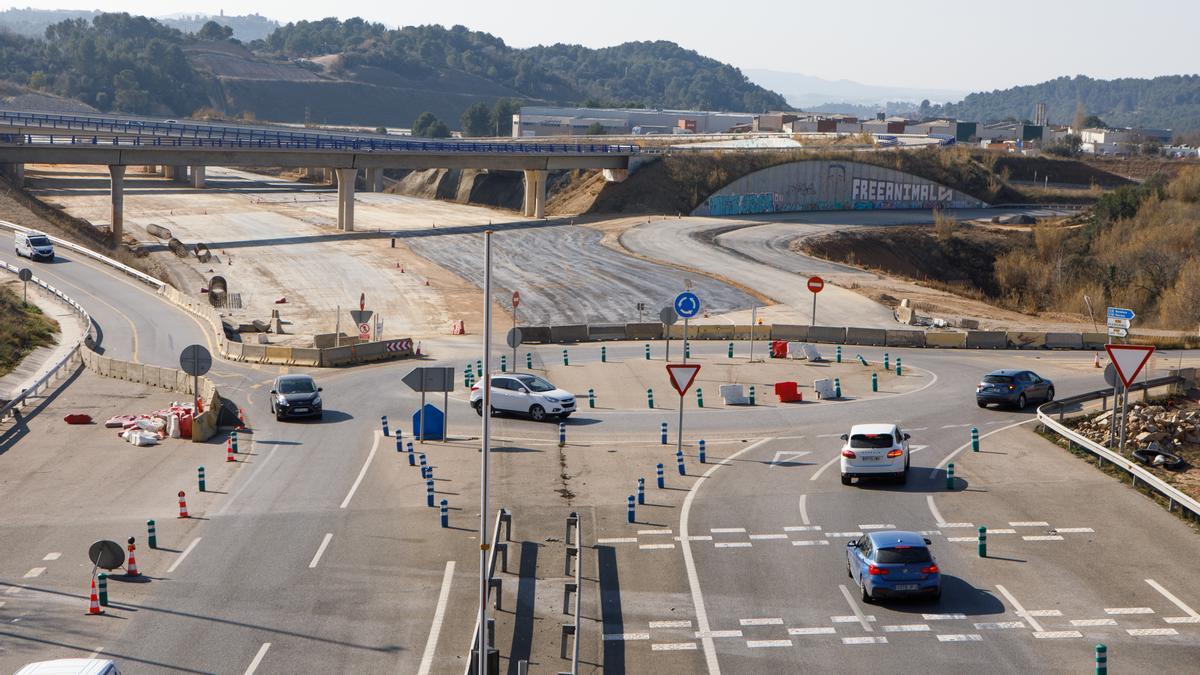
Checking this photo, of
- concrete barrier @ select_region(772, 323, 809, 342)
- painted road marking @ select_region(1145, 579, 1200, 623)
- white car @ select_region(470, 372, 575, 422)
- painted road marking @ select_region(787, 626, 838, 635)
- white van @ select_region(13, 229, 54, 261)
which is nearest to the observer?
painted road marking @ select_region(787, 626, 838, 635)

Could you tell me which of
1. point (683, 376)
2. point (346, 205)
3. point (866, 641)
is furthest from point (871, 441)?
point (346, 205)

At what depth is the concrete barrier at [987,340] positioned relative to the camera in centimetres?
5388

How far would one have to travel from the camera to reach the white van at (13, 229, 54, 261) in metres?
75.0

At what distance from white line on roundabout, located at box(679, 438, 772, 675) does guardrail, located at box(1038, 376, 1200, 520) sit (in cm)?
992

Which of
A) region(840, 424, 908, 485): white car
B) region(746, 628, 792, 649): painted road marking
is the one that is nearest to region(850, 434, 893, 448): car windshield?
region(840, 424, 908, 485): white car

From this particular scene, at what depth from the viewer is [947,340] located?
177 feet

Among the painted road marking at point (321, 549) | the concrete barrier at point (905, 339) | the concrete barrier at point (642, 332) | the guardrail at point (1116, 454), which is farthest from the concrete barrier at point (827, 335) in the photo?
the painted road marking at point (321, 549)

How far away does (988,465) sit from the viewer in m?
32.4

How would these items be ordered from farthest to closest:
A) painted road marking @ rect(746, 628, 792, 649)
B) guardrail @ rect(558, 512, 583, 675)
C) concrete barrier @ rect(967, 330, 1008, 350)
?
concrete barrier @ rect(967, 330, 1008, 350), painted road marking @ rect(746, 628, 792, 649), guardrail @ rect(558, 512, 583, 675)

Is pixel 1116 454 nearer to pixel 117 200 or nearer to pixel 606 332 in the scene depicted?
pixel 606 332

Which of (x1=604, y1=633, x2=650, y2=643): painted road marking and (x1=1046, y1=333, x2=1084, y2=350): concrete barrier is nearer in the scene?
(x1=604, y1=633, x2=650, y2=643): painted road marking

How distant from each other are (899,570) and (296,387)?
73.8 ft

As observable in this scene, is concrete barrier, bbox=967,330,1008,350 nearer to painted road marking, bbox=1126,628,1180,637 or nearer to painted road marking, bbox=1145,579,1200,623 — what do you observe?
painted road marking, bbox=1145,579,1200,623

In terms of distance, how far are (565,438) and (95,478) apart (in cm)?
1223
